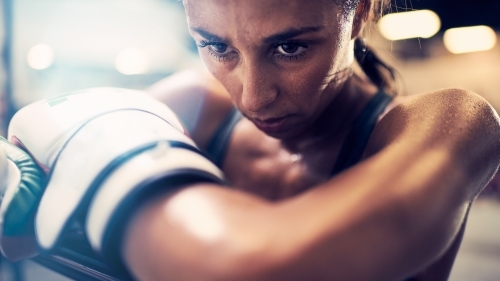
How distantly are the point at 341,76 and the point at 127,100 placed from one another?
0.29 metres

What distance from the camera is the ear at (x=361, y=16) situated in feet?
1.78

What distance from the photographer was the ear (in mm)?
542

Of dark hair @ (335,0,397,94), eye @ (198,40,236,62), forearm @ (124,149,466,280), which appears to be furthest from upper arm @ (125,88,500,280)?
dark hair @ (335,0,397,94)

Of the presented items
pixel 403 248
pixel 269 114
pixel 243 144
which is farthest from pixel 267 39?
pixel 243 144

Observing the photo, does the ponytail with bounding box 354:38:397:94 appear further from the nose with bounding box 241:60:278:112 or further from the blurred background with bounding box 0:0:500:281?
the nose with bounding box 241:60:278:112

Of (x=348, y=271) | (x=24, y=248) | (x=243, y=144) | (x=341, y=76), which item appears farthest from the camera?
(x=243, y=144)

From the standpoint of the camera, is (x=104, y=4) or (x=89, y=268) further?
(x=104, y=4)

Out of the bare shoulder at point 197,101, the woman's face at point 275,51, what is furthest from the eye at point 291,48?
the bare shoulder at point 197,101

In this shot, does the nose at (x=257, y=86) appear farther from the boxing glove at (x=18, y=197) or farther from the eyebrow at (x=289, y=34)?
the boxing glove at (x=18, y=197)

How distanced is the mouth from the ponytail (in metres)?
0.24

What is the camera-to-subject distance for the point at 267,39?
390mm

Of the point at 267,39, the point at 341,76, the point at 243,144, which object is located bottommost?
the point at 243,144

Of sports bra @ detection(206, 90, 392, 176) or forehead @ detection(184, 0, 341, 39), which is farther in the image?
sports bra @ detection(206, 90, 392, 176)

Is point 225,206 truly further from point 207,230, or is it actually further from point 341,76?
point 341,76
